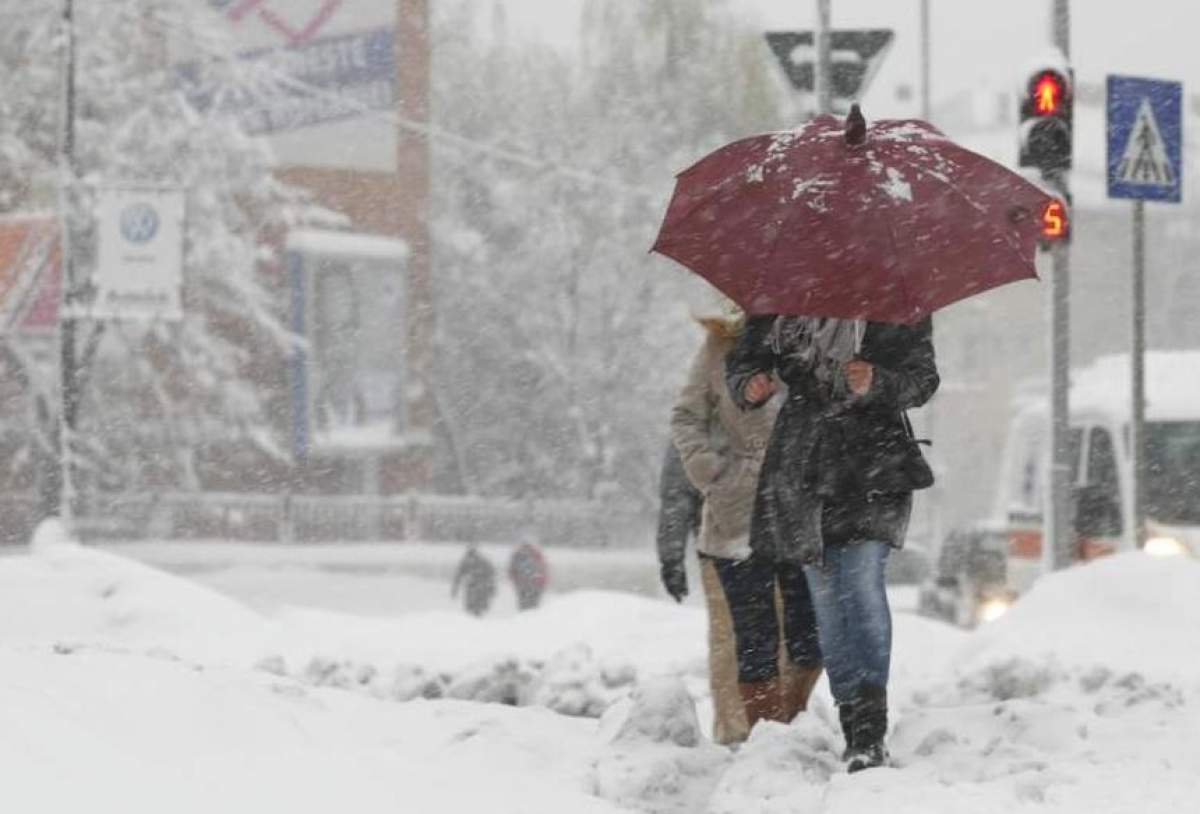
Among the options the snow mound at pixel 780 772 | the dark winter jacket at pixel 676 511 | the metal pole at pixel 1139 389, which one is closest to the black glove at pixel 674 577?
the dark winter jacket at pixel 676 511

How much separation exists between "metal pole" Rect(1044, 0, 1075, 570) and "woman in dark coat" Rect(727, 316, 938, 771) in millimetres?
7413

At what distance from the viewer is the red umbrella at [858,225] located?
584 cm

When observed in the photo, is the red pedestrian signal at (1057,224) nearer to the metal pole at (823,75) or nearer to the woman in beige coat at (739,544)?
the metal pole at (823,75)

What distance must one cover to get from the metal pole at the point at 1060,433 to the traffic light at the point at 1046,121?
0.65m

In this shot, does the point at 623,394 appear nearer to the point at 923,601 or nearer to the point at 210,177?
the point at 210,177

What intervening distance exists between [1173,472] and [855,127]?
8.45 meters

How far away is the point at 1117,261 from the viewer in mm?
76375

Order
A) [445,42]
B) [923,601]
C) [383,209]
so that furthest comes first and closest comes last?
[445,42]
[383,209]
[923,601]

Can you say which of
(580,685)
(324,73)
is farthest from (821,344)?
(324,73)

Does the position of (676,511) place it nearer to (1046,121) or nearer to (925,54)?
(1046,121)

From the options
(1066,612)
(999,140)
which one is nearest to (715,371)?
(1066,612)

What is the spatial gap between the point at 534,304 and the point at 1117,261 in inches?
1346

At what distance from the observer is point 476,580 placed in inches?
1222

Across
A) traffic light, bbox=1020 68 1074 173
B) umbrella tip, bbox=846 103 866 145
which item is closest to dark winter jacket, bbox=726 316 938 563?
umbrella tip, bbox=846 103 866 145
